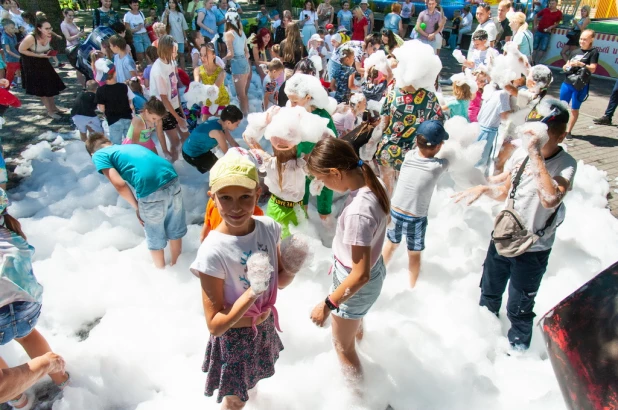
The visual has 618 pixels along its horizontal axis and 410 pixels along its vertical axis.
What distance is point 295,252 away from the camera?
2.01 m

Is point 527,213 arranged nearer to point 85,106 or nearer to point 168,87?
point 168,87

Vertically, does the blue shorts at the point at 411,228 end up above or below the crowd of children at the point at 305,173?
below

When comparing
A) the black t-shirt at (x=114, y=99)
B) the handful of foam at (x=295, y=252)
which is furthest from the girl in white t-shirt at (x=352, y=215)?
the black t-shirt at (x=114, y=99)

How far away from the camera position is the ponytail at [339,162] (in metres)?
2.12

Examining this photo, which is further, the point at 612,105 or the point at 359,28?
the point at 359,28

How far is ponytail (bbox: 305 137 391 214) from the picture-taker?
2119 mm

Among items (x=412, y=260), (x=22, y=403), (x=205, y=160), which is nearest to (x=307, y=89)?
(x=205, y=160)

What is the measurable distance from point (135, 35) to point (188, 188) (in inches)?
240

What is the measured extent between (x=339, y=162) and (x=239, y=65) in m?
5.78

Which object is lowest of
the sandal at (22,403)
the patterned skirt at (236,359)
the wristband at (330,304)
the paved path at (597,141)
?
the paved path at (597,141)

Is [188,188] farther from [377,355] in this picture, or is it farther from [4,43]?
[4,43]

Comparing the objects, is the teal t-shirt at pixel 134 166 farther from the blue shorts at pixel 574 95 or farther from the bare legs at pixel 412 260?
the blue shorts at pixel 574 95

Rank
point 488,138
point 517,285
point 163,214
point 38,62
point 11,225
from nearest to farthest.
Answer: point 11,225 < point 517,285 < point 163,214 < point 488,138 < point 38,62

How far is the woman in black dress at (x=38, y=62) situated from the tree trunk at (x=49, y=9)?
4311 mm
